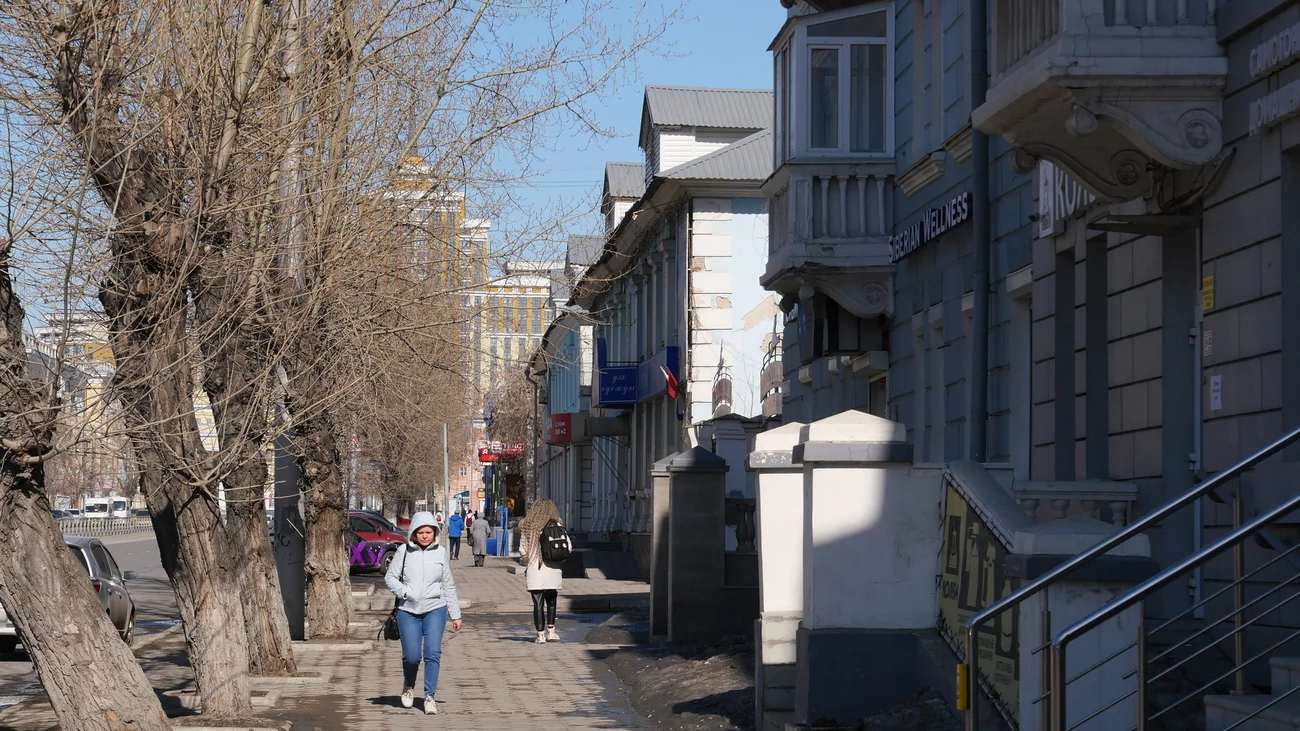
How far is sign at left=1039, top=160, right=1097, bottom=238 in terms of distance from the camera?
498 inches

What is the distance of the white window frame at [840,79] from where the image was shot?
720 inches

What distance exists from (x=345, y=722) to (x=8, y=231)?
4.90 metres

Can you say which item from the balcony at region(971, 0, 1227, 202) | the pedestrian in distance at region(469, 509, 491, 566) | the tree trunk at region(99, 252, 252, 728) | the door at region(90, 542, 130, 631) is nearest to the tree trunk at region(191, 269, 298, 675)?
the tree trunk at region(99, 252, 252, 728)

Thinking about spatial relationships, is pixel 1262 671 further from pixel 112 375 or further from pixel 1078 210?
pixel 112 375

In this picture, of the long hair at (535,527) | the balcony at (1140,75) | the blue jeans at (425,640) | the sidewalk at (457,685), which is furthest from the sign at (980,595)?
the long hair at (535,527)

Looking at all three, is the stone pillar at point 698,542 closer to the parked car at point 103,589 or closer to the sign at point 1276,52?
the parked car at point 103,589

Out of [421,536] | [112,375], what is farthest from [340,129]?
[112,375]

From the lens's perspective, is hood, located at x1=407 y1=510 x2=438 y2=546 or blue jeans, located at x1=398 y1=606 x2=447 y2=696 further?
hood, located at x1=407 y1=510 x2=438 y2=546

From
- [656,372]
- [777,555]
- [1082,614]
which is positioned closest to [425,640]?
[777,555]

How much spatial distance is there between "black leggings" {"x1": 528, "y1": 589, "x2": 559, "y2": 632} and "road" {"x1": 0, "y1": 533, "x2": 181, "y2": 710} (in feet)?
16.4

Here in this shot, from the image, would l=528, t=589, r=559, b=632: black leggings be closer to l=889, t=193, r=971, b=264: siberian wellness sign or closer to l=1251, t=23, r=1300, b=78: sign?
l=889, t=193, r=971, b=264: siberian wellness sign

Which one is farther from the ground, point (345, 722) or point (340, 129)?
point (340, 129)

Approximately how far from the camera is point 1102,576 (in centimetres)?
701

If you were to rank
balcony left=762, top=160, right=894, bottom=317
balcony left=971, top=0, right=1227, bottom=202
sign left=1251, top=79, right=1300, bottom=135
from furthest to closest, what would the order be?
balcony left=762, top=160, right=894, bottom=317 < balcony left=971, top=0, right=1227, bottom=202 < sign left=1251, top=79, right=1300, bottom=135
